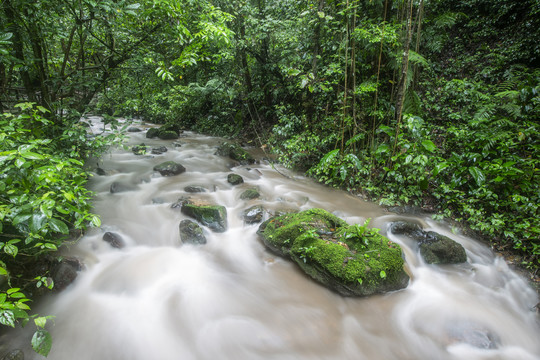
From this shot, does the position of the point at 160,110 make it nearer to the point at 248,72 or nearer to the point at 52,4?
the point at 248,72

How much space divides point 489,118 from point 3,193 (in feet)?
23.8

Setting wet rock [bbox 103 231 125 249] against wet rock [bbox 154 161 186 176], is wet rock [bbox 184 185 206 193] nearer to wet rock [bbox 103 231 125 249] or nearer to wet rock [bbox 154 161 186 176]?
wet rock [bbox 154 161 186 176]

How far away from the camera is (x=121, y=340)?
108 inches

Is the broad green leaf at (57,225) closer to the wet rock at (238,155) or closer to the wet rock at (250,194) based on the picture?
the wet rock at (250,194)

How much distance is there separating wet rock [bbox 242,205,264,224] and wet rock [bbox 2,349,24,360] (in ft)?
10.2

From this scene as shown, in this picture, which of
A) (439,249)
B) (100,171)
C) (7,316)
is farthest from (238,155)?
(7,316)

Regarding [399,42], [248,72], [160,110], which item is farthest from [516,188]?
[160,110]

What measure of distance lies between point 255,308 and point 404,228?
8.91 feet

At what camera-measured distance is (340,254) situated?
3293mm

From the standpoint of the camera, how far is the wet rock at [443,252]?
3.77 metres

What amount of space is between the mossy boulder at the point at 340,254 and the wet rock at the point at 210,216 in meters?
0.95

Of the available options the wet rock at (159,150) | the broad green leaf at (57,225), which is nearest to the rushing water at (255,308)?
the broad green leaf at (57,225)

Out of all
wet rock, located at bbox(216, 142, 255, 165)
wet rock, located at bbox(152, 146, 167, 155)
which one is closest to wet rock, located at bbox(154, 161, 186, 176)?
wet rock, located at bbox(216, 142, 255, 165)

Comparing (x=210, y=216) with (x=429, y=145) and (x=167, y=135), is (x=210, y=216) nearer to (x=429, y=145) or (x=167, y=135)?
(x=429, y=145)
